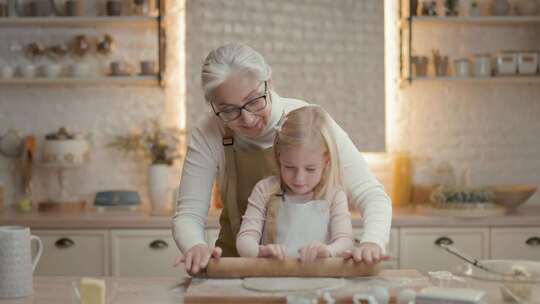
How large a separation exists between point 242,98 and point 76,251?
237cm

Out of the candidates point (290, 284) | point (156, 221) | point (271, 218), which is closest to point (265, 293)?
point (290, 284)

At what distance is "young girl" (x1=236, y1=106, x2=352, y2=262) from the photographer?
253 cm

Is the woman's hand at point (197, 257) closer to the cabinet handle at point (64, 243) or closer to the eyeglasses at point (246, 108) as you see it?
the eyeglasses at point (246, 108)

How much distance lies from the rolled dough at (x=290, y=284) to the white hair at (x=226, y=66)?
2.02 ft

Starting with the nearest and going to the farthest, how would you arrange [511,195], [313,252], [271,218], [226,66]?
[313,252], [226,66], [271,218], [511,195]

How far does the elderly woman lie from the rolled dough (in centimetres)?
13

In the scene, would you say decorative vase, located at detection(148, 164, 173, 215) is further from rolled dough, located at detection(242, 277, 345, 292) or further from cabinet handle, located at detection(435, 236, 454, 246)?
rolled dough, located at detection(242, 277, 345, 292)

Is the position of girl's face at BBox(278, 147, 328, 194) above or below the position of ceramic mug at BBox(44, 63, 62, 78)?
below

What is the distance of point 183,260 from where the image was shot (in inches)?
92.7

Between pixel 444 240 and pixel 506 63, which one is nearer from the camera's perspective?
pixel 444 240

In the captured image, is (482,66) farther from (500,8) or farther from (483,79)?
(500,8)

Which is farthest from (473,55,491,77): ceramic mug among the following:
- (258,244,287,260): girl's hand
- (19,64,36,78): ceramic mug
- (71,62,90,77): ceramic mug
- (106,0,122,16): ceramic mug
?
(258,244,287,260): girl's hand

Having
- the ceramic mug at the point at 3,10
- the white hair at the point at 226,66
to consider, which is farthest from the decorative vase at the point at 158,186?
the white hair at the point at 226,66

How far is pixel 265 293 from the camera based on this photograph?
211cm
